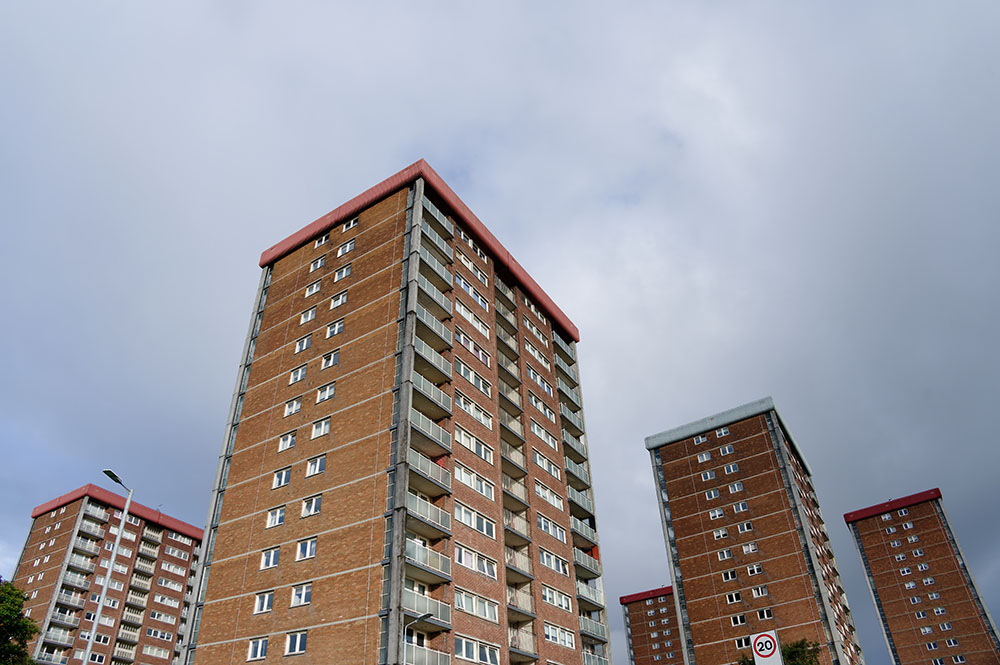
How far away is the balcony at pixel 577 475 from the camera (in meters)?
58.9

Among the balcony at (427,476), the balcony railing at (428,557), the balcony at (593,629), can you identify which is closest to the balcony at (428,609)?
the balcony railing at (428,557)

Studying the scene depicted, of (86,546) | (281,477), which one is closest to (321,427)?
(281,477)

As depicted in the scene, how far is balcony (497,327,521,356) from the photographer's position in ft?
184

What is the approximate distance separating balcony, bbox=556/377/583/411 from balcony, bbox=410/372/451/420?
20427 mm

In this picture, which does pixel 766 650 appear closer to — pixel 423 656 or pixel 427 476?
pixel 423 656

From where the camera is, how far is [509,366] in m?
55.7

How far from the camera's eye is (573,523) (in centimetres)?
5503

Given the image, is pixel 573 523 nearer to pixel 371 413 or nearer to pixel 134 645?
pixel 371 413

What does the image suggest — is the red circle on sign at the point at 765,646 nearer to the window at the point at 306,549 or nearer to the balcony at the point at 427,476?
the balcony at the point at 427,476

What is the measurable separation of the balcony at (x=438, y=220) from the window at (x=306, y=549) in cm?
2416

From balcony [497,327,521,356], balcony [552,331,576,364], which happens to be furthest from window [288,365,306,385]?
balcony [552,331,576,364]

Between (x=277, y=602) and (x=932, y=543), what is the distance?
10255cm

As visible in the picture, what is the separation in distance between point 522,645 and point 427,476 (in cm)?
1290

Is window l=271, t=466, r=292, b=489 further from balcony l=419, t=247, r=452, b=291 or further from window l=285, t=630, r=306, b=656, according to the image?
balcony l=419, t=247, r=452, b=291
